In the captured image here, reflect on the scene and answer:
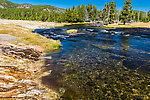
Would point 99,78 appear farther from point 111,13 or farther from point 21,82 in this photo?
point 111,13

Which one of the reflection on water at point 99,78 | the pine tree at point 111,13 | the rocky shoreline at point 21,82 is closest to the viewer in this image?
the rocky shoreline at point 21,82

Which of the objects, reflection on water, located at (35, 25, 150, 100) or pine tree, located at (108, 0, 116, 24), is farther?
pine tree, located at (108, 0, 116, 24)

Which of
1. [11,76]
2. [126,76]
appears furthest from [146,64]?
[11,76]

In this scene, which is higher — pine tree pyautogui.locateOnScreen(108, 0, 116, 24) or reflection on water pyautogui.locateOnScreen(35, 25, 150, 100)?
pine tree pyautogui.locateOnScreen(108, 0, 116, 24)

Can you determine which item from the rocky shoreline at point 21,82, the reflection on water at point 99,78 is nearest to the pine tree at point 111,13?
the reflection on water at point 99,78

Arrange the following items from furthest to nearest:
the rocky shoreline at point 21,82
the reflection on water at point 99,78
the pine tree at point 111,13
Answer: the pine tree at point 111,13 → the reflection on water at point 99,78 → the rocky shoreline at point 21,82

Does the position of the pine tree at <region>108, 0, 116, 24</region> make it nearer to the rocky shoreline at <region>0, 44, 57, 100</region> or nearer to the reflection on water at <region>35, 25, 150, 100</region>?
the reflection on water at <region>35, 25, 150, 100</region>

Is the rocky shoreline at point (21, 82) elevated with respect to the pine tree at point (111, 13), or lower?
lower

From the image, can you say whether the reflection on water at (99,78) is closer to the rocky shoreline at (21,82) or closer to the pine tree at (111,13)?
the rocky shoreline at (21,82)

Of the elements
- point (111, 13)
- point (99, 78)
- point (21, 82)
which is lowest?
point (99, 78)

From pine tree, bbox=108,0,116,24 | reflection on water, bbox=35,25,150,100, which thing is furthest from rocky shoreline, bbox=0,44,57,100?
pine tree, bbox=108,0,116,24

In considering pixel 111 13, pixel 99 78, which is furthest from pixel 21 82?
pixel 111 13

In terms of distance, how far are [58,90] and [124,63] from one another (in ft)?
30.0

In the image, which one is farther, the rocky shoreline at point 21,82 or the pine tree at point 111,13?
the pine tree at point 111,13
